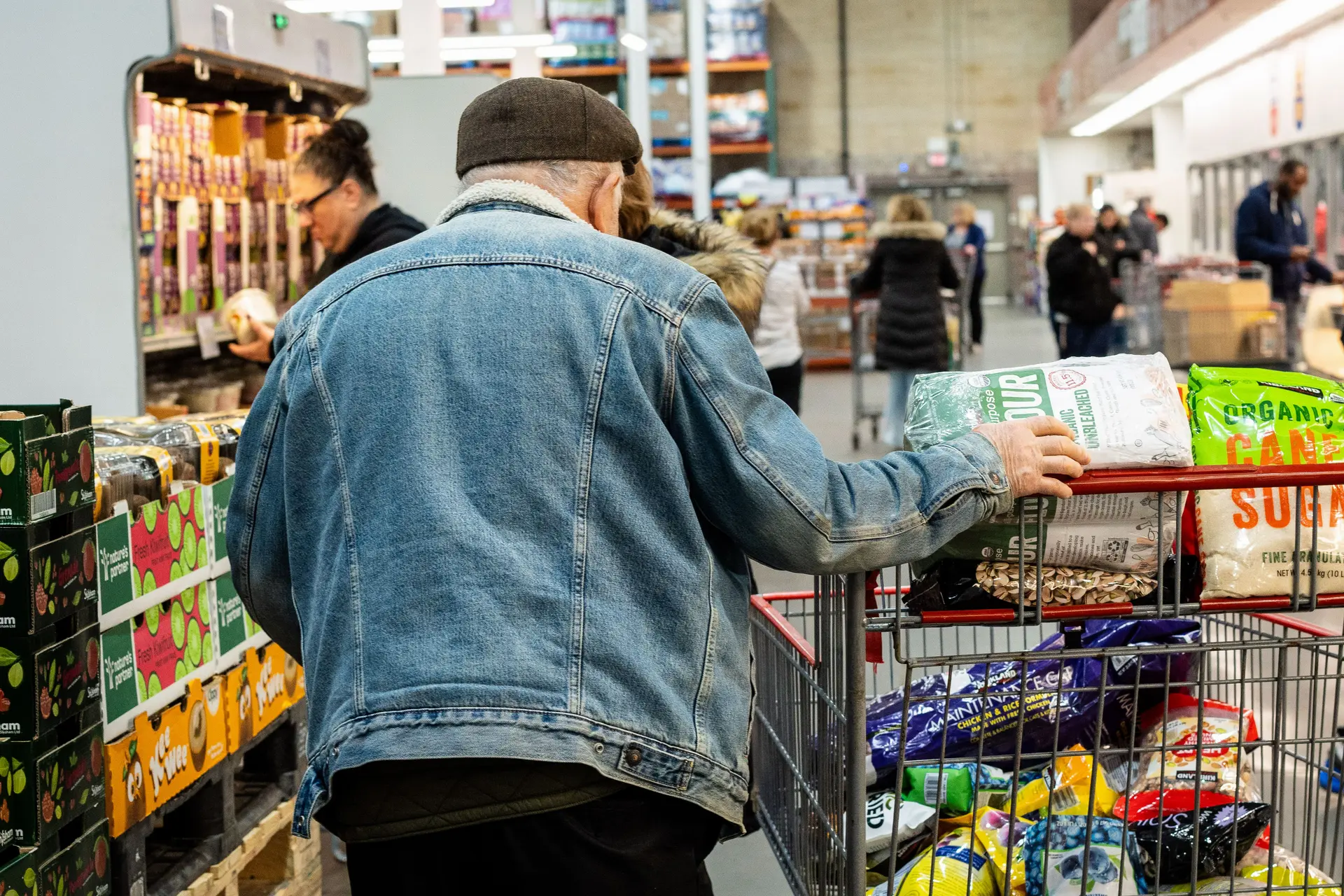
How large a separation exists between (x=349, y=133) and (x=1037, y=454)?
293 cm

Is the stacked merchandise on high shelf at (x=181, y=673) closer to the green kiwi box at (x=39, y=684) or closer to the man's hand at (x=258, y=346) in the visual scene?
the green kiwi box at (x=39, y=684)

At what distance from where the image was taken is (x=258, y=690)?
2910mm

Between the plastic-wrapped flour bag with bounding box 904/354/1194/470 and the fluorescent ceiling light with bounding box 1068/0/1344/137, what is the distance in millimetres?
10745

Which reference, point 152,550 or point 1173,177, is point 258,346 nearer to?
point 152,550

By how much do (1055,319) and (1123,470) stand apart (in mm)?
10256

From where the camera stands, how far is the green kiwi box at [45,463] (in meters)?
2.04

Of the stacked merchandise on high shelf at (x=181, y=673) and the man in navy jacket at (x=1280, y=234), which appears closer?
the stacked merchandise on high shelf at (x=181, y=673)

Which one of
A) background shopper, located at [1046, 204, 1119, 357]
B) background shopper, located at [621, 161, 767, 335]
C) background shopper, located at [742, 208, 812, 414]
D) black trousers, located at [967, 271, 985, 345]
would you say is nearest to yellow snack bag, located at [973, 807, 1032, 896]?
background shopper, located at [621, 161, 767, 335]

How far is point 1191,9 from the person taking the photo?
40.4 ft

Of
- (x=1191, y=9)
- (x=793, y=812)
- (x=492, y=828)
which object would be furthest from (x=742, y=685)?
(x=1191, y=9)

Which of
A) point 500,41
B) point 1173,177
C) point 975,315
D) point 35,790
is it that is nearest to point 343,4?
point 500,41

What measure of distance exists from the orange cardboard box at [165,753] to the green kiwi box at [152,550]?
8.2 inches

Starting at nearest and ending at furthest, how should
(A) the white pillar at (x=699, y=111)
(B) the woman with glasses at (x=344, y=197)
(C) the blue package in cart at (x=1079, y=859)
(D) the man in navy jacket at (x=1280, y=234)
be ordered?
(C) the blue package in cart at (x=1079, y=859)
(B) the woman with glasses at (x=344, y=197)
(D) the man in navy jacket at (x=1280, y=234)
(A) the white pillar at (x=699, y=111)

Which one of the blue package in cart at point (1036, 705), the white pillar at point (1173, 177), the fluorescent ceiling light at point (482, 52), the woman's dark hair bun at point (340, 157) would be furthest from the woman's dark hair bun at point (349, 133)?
the white pillar at point (1173, 177)
